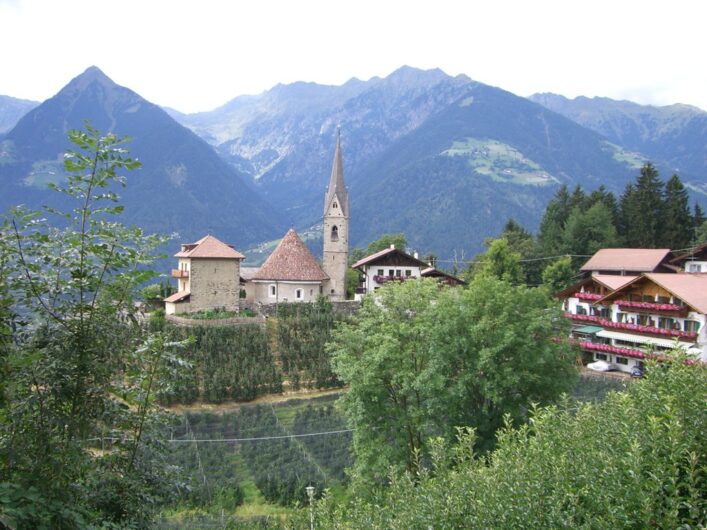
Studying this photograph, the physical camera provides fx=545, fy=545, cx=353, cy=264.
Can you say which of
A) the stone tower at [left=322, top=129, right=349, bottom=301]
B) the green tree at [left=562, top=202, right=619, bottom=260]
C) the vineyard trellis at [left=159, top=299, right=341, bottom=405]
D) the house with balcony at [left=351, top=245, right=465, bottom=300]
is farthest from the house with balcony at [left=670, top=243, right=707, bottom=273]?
the vineyard trellis at [left=159, top=299, right=341, bottom=405]

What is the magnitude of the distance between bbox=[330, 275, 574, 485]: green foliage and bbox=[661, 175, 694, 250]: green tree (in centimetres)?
3865

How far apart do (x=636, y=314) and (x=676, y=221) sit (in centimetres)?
2318

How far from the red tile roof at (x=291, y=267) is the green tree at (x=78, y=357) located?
1394 inches

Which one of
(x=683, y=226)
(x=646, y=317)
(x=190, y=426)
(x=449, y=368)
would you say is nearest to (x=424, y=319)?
(x=449, y=368)

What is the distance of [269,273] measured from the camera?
41469 mm

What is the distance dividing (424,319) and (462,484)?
12.9 metres

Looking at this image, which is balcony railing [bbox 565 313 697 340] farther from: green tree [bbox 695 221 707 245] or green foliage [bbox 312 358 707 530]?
green foliage [bbox 312 358 707 530]

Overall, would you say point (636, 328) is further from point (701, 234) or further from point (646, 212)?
point (646, 212)

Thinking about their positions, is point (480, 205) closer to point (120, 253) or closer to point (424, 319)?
point (424, 319)

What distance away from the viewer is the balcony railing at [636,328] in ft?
98.0

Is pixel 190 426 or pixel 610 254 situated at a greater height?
pixel 610 254

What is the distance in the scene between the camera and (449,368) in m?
18.6

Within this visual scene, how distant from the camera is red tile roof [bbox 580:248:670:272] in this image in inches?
1735

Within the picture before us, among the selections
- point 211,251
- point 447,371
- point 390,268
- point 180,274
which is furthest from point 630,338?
point 180,274
